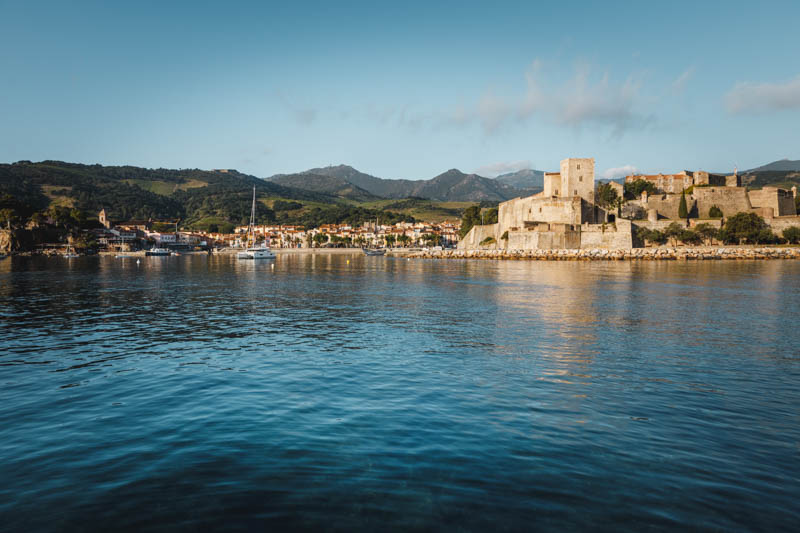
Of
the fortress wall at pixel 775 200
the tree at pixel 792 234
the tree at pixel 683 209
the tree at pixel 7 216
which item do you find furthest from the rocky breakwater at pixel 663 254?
the tree at pixel 7 216

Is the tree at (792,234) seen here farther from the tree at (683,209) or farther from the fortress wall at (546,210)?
the fortress wall at (546,210)

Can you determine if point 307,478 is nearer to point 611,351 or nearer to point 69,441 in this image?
point 69,441

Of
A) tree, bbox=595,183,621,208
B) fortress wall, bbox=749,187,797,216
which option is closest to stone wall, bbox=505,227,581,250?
tree, bbox=595,183,621,208

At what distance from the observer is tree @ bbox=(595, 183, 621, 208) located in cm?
7106

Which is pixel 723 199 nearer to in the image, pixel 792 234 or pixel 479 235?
pixel 792 234

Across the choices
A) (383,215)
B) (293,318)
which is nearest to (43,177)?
(383,215)

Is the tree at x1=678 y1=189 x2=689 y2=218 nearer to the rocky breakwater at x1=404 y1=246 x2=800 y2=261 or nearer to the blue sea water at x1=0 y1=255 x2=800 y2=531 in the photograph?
the rocky breakwater at x1=404 y1=246 x2=800 y2=261

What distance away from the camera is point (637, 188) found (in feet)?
255

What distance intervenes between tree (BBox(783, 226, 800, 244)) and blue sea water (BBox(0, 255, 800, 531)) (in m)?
58.7

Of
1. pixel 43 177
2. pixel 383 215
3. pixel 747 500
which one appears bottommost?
pixel 747 500

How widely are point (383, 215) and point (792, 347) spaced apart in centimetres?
16869

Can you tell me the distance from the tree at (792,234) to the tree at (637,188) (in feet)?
60.3

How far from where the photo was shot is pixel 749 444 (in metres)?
6.20

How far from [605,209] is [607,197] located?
173 cm
